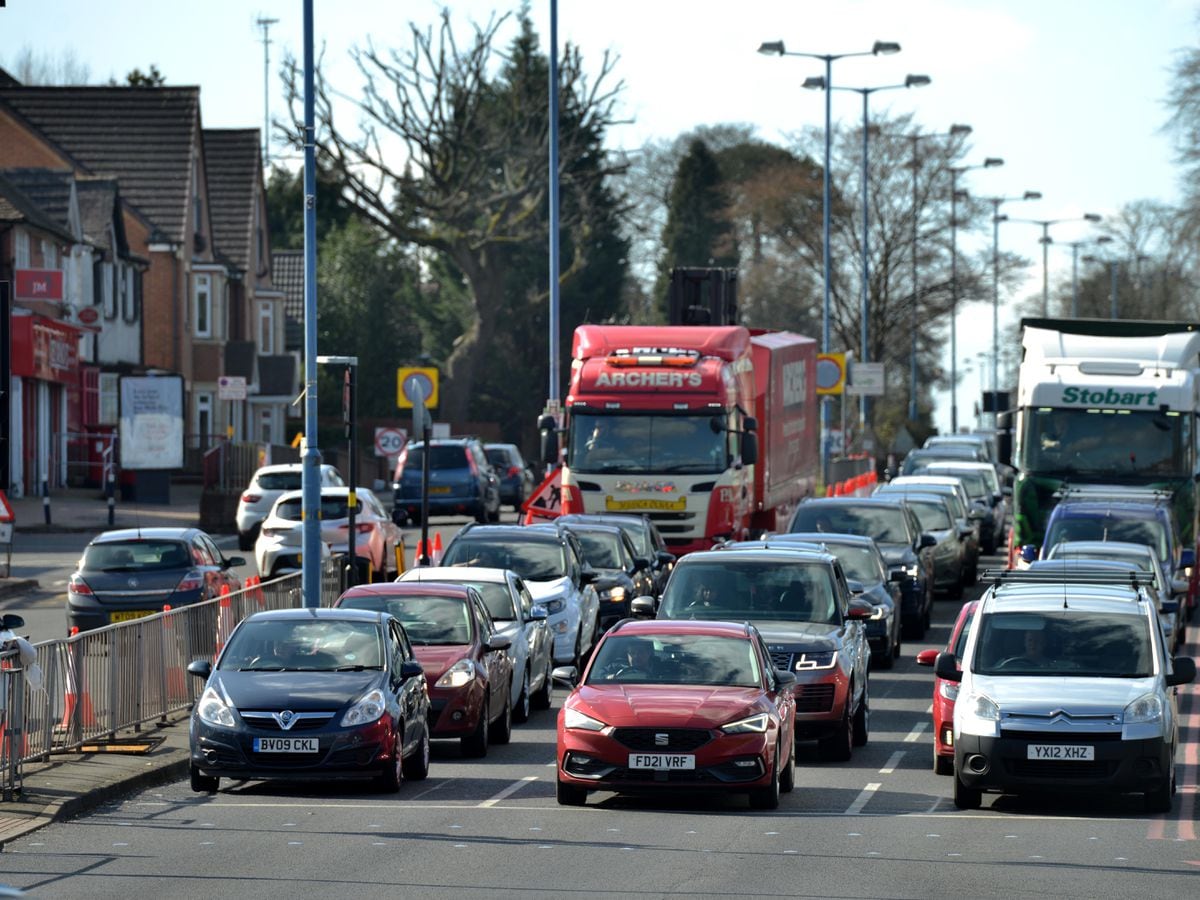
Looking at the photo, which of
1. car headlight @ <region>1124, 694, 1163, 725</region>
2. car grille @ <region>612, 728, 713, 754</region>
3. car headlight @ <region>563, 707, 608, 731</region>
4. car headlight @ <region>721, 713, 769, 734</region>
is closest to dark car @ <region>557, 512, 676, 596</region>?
car headlight @ <region>563, 707, 608, 731</region>

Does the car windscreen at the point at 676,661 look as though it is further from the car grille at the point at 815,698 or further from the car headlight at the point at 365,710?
the car grille at the point at 815,698

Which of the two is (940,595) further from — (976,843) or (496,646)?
(976,843)

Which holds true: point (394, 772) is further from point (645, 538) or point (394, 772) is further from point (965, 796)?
point (645, 538)

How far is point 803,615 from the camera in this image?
21062 mm

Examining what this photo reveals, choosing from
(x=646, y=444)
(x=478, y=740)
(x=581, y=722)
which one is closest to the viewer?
(x=581, y=722)

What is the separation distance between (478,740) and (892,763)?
358 centimetres

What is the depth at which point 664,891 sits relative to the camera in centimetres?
1276

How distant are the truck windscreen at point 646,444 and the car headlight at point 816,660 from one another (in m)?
13.0

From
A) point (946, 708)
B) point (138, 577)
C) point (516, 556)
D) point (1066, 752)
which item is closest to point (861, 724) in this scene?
point (946, 708)

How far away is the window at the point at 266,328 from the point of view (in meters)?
83.2

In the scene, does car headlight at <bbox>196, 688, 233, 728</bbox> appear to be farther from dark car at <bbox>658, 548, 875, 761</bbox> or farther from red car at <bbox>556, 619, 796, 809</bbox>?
dark car at <bbox>658, 548, 875, 761</bbox>

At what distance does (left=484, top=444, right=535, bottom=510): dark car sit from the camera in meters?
58.2

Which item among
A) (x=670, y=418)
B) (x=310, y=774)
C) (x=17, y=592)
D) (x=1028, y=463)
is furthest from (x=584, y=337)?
(x=310, y=774)

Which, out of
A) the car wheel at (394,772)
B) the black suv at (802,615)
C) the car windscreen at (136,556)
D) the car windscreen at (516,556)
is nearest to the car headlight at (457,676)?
the car wheel at (394,772)
